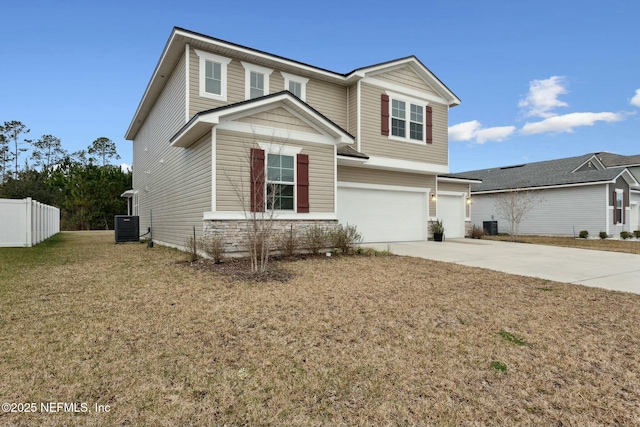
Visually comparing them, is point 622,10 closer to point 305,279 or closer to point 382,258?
point 382,258

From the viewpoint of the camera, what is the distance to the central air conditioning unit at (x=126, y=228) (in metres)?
14.0

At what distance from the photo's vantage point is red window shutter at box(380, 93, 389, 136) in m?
13.2

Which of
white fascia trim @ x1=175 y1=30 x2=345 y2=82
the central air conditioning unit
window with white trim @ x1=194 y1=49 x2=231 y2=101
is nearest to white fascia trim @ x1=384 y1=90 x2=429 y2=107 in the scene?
white fascia trim @ x1=175 y1=30 x2=345 y2=82

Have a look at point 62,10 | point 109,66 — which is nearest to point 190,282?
point 62,10

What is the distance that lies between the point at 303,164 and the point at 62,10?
13.2m

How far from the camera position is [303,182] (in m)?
9.38

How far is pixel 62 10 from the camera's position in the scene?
13633 millimetres

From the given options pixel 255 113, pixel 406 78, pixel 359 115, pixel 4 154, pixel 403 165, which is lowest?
pixel 403 165

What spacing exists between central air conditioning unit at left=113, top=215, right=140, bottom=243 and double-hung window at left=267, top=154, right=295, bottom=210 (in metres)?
8.53

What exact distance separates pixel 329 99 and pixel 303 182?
16.8ft

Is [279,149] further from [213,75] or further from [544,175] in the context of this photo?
[544,175]

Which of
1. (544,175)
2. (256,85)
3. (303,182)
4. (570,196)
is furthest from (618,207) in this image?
(256,85)

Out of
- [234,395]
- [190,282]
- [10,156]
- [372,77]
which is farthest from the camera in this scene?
[10,156]

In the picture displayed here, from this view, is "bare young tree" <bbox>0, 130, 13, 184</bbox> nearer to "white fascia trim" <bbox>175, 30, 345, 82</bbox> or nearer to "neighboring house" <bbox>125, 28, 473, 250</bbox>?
"neighboring house" <bbox>125, 28, 473, 250</bbox>
